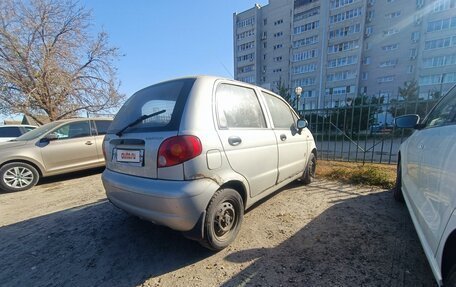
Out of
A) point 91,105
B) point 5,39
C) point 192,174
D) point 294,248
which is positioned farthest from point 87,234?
point 5,39

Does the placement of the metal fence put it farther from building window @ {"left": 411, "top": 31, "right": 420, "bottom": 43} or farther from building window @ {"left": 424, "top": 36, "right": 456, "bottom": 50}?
building window @ {"left": 411, "top": 31, "right": 420, "bottom": 43}

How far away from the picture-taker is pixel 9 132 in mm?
8719

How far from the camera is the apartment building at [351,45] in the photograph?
115ft

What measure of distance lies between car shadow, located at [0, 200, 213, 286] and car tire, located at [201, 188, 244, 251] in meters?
0.24

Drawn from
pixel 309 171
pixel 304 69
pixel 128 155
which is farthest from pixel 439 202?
pixel 304 69

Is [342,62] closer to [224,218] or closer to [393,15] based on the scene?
[393,15]

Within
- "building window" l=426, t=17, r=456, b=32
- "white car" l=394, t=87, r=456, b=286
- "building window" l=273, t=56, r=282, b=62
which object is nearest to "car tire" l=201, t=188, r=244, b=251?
"white car" l=394, t=87, r=456, b=286

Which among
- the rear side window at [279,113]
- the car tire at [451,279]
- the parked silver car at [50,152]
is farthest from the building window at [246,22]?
the car tire at [451,279]

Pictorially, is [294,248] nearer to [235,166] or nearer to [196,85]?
[235,166]

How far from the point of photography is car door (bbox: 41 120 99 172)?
17.0 ft

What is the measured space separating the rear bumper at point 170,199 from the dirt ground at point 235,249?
1.79 feet

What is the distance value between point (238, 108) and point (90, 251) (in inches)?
92.4

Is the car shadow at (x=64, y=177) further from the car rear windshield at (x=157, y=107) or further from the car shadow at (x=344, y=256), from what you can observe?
the car shadow at (x=344, y=256)

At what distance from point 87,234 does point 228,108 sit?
7.97 ft
